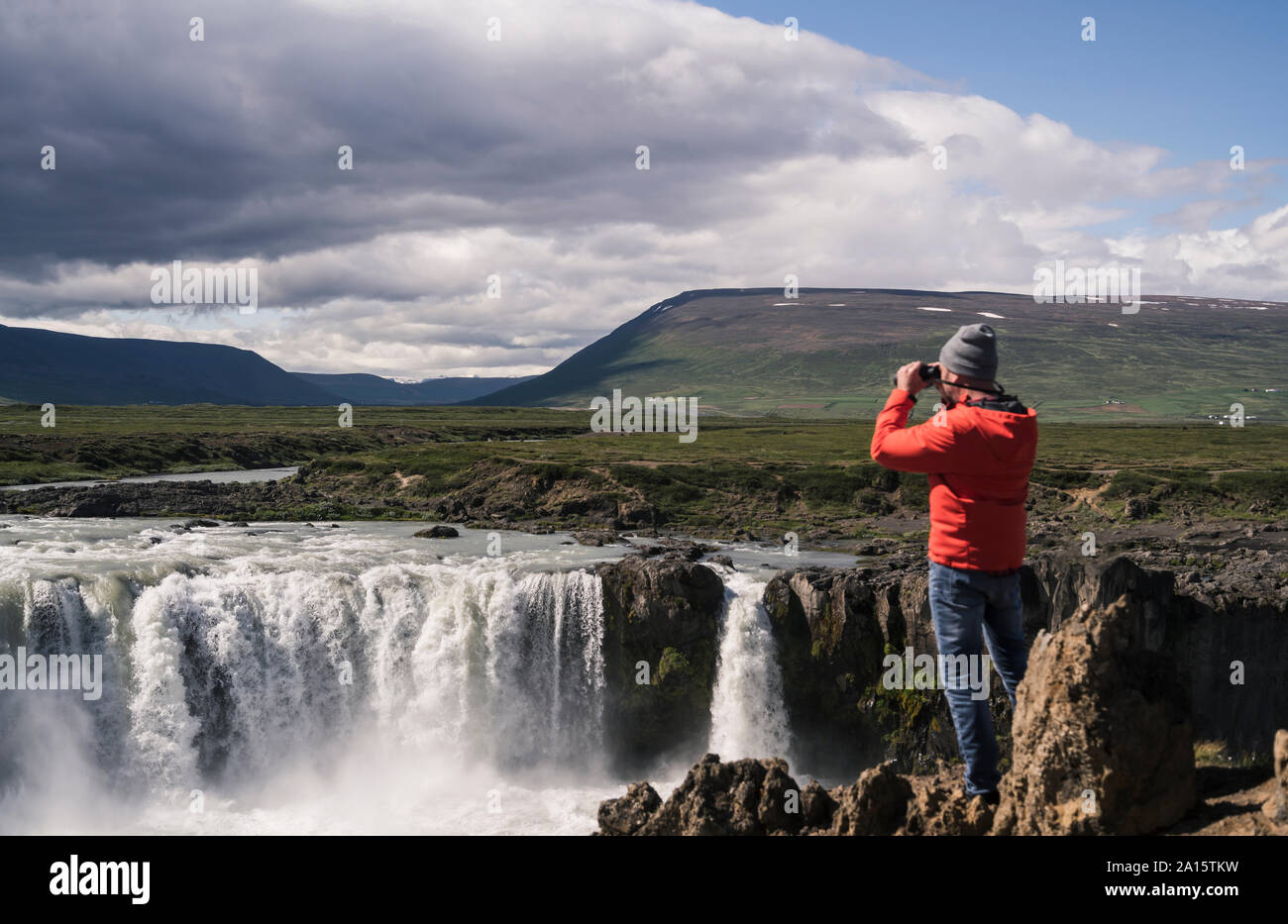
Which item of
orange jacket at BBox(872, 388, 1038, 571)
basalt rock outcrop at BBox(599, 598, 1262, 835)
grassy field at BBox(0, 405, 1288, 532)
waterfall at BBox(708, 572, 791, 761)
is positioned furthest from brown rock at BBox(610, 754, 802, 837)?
grassy field at BBox(0, 405, 1288, 532)

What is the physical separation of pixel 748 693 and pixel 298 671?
17494 mm

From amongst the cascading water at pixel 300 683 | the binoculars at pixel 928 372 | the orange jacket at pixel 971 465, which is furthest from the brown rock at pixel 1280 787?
the cascading water at pixel 300 683

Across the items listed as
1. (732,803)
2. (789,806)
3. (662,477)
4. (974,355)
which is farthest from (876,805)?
(662,477)

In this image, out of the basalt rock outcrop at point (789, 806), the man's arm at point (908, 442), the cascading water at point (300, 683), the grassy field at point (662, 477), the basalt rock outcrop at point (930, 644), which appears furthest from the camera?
the grassy field at point (662, 477)

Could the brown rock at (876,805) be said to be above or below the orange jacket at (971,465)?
below

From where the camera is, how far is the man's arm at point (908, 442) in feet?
29.8

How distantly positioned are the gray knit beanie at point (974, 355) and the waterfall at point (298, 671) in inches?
1194

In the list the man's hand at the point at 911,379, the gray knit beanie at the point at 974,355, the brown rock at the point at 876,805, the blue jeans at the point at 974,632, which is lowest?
the brown rock at the point at 876,805

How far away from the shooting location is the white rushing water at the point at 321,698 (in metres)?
32.6

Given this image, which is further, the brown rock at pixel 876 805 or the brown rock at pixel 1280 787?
the brown rock at pixel 876 805

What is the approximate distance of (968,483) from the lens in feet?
30.9

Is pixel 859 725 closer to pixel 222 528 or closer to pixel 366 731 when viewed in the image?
pixel 366 731

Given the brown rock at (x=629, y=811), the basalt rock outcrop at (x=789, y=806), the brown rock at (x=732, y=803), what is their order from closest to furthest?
1. the basalt rock outcrop at (x=789, y=806)
2. the brown rock at (x=732, y=803)
3. the brown rock at (x=629, y=811)

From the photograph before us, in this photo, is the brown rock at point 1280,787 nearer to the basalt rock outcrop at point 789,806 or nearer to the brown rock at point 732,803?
the basalt rock outcrop at point 789,806
